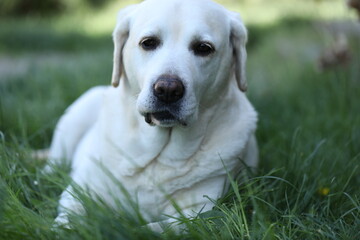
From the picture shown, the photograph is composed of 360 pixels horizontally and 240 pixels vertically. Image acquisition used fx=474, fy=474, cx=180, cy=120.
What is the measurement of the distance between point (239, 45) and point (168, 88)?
2.23ft

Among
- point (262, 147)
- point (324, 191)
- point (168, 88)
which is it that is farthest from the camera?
point (262, 147)

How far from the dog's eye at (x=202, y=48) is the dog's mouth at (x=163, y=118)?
14.4 inches

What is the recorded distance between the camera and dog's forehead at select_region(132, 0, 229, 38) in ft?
7.93

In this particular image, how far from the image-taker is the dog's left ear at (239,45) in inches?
105

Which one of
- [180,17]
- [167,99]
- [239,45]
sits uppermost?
[180,17]

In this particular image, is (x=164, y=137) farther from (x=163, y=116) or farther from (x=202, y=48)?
(x=202, y=48)

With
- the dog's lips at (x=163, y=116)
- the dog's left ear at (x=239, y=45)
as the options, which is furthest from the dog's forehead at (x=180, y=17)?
the dog's lips at (x=163, y=116)

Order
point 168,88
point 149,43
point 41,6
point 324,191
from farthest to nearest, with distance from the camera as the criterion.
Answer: point 41,6, point 324,191, point 149,43, point 168,88

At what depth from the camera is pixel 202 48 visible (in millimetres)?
2475

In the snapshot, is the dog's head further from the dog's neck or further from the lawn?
the lawn

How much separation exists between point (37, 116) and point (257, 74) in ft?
10.00

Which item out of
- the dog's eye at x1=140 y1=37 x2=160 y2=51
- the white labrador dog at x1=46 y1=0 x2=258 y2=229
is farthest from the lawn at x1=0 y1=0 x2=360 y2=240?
the dog's eye at x1=140 y1=37 x2=160 y2=51

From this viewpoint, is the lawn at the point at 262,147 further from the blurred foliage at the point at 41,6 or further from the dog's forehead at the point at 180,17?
the blurred foliage at the point at 41,6

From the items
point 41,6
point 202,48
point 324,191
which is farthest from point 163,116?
point 41,6
